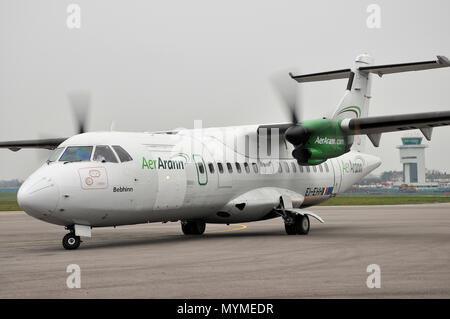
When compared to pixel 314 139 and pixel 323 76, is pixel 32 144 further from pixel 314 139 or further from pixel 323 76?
pixel 323 76

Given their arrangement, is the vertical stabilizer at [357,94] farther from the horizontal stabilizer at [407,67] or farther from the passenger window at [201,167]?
the passenger window at [201,167]

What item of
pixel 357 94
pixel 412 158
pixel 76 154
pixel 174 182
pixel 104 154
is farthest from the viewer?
pixel 412 158

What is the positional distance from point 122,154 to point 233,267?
16.8 feet

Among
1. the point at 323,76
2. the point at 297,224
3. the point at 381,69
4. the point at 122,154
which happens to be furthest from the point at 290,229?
the point at 122,154

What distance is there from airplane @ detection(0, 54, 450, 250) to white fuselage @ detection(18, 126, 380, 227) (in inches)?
1.0

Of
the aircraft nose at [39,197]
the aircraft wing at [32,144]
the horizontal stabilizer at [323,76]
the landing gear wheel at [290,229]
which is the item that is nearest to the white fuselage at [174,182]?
the aircraft nose at [39,197]

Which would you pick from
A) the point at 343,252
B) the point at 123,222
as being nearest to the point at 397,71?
the point at 343,252

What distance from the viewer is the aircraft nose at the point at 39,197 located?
505 inches

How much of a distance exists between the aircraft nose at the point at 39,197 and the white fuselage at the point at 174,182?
0.8 inches

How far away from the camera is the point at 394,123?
1673 centimetres

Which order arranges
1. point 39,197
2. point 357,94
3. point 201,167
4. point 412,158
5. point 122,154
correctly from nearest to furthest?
point 39,197 → point 122,154 → point 201,167 → point 357,94 → point 412,158

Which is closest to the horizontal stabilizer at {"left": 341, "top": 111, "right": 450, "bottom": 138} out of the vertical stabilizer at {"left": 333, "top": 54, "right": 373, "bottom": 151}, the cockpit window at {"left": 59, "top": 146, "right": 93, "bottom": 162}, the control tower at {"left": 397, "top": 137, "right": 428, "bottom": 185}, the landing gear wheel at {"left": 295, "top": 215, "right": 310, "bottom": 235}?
the vertical stabilizer at {"left": 333, "top": 54, "right": 373, "bottom": 151}

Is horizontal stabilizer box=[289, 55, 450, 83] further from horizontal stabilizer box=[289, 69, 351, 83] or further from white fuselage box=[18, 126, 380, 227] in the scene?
white fuselage box=[18, 126, 380, 227]
